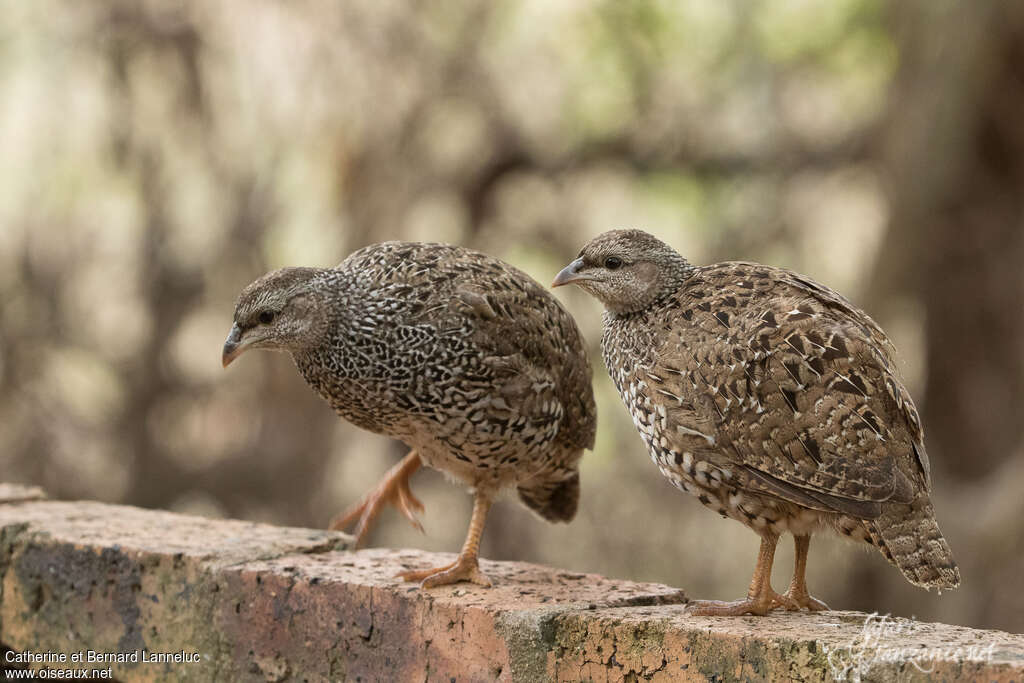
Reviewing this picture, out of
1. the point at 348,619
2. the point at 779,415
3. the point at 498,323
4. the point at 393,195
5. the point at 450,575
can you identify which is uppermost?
the point at 393,195

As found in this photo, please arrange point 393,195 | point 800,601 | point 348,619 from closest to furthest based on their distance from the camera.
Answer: point 800,601 → point 348,619 → point 393,195

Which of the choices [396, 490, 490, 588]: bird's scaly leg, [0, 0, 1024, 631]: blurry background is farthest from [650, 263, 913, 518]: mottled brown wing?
[0, 0, 1024, 631]: blurry background

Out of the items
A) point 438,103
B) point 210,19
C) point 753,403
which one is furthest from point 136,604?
point 210,19

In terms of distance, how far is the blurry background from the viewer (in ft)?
27.7

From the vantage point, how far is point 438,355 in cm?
386

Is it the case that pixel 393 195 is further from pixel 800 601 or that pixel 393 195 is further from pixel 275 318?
pixel 800 601

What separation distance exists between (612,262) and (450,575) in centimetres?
102

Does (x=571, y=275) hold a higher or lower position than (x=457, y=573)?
higher

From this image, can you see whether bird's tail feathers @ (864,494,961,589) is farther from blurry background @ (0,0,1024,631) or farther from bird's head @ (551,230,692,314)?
blurry background @ (0,0,1024,631)

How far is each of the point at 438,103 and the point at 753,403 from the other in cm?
566

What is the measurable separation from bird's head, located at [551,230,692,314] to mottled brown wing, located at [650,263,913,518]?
20 cm

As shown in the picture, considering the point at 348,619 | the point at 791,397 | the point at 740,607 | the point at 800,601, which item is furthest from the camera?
the point at 348,619

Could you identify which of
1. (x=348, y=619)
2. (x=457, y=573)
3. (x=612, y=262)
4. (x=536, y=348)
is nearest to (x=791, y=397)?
(x=612, y=262)

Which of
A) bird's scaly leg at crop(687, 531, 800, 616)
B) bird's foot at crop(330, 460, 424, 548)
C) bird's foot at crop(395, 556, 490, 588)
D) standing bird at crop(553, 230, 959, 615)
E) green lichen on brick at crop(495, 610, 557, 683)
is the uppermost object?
standing bird at crop(553, 230, 959, 615)
